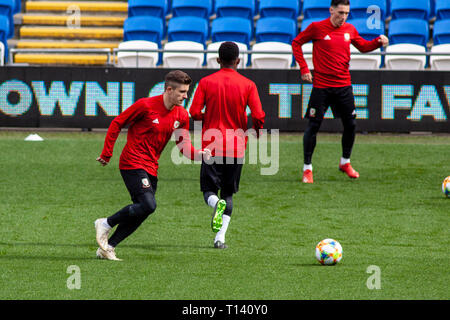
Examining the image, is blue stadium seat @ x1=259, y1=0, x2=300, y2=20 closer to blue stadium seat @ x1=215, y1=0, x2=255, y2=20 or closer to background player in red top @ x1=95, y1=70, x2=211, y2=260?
blue stadium seat @ x1=215, y1=0, x2=255, y2=20

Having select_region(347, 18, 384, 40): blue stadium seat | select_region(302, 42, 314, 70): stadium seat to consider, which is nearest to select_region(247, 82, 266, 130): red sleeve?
select_region(302, 42, 314, 70): stadium seat

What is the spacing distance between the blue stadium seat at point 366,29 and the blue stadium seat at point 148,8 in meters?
4.68

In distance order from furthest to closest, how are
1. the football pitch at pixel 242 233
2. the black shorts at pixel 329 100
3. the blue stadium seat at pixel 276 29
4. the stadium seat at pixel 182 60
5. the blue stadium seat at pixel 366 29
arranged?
the blue stadium seat at pixel 276 29, the blue stadium seat at pixel 366 29, the stadium seat at pixel 182 60, the black shorts at pixel 329 100, the football pitch at pixel 242 233

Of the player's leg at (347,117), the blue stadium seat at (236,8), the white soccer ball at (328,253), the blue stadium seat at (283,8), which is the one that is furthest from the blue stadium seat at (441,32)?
the white soccer ball at (328,253)

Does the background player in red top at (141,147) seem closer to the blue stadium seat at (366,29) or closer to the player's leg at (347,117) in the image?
the player's leg at (347,117)

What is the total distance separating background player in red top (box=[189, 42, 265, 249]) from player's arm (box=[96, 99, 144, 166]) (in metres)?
0.84

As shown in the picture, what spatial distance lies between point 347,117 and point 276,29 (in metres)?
8.22

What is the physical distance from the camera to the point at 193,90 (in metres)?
16.1

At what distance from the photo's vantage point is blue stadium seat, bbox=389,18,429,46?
18594 mm

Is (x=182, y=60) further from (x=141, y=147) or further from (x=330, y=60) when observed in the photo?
(x=141, y=147)

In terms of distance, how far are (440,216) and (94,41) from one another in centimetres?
1323

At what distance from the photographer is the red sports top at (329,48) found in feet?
35.2

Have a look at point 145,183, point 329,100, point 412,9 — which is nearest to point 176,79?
point 145,183

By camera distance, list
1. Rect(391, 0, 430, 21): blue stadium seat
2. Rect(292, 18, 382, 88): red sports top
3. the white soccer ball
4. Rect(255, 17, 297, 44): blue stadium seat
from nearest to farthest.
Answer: the white soccer ball
Rect(292, 18, 382, 88): red sports top
Rect(255, 17, 297, 44): blue stadium seat
Rect(391, 0, 430, 21): blue stadium seat
